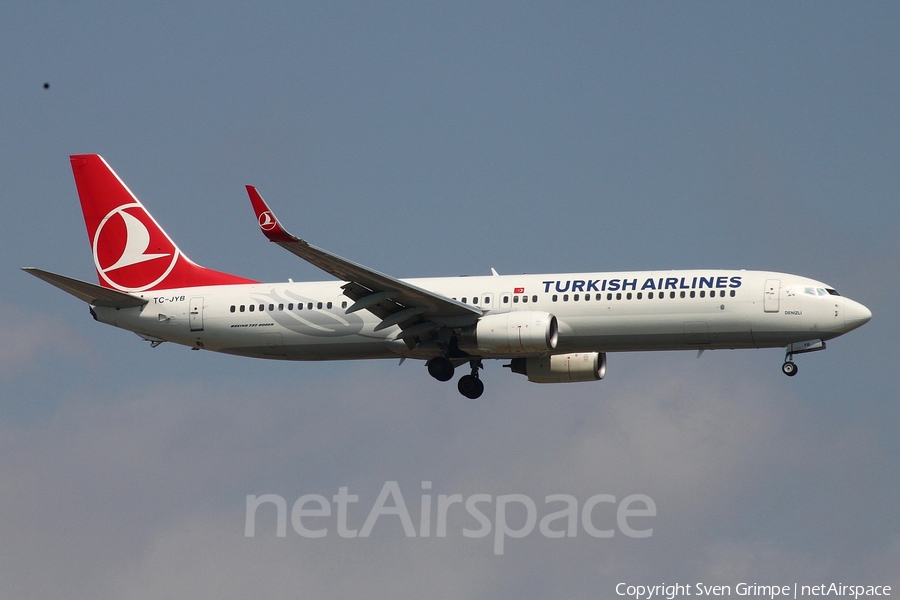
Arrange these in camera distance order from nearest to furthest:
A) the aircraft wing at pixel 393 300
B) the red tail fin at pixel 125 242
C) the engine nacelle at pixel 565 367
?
the aircraft wing at pixel 393 300
the engine nacelle at pixel 565 367
the red tail fin at pixel 125 242

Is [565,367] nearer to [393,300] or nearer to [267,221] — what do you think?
[393,300]

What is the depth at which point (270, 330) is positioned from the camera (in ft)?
188

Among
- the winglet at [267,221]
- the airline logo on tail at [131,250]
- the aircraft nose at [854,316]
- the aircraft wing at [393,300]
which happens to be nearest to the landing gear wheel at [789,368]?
the aircraft nose at [854,316]

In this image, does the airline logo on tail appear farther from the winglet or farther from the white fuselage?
the winglet

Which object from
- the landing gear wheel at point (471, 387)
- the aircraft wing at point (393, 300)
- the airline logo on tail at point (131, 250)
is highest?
the airline logo on tail at point (131, 250)

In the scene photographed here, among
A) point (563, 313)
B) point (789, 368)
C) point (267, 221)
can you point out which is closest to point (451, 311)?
point (563, 313)

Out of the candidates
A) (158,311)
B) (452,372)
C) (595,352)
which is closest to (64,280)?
(158,311)

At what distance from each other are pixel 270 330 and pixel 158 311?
15.4ft

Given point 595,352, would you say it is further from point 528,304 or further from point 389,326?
point 389,326

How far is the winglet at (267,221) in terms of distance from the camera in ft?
159

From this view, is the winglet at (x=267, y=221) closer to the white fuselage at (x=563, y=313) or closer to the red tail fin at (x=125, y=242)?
the white fuselage at (x=563, y=313)

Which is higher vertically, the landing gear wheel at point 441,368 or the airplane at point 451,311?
the airplane at point 451,311

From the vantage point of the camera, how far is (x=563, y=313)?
54000mm

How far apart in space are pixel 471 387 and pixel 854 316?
14660 mm
